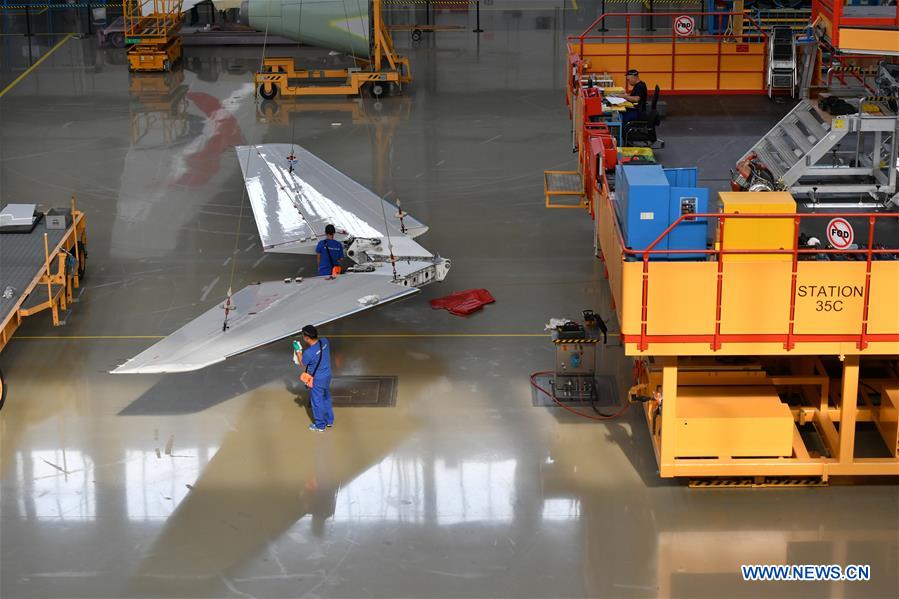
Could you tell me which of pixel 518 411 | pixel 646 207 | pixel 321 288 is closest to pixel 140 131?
pixel 321 288

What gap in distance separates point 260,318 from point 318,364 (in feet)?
4.71

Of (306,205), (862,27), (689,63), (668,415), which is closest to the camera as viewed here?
(668,415)

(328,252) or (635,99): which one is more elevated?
(635,99)

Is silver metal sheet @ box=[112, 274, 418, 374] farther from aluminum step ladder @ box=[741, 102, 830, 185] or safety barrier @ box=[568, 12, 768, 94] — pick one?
safety barrier @ box=[568, 12, 768, 94]

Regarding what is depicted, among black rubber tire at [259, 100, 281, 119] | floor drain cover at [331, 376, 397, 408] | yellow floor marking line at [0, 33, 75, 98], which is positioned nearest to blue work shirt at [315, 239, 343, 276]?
floor drain cover at [331, 376, 397, 408]

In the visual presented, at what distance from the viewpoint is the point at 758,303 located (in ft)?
43.2

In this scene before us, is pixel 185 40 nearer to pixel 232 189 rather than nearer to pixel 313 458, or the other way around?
pixel 232 189

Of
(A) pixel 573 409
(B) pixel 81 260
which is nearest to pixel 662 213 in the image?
(A) pixel 573 409

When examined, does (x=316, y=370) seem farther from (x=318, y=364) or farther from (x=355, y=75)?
(x=355, y=75)

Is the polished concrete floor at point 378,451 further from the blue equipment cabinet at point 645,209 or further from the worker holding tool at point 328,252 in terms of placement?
the blue equipment cabinet at point 645,209

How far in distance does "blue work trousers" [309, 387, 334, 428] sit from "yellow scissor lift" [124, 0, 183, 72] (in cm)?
2286

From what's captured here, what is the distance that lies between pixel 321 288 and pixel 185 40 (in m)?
24.6

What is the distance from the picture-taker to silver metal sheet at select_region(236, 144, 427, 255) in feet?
65.2

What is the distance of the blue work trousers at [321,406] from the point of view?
15.3m
